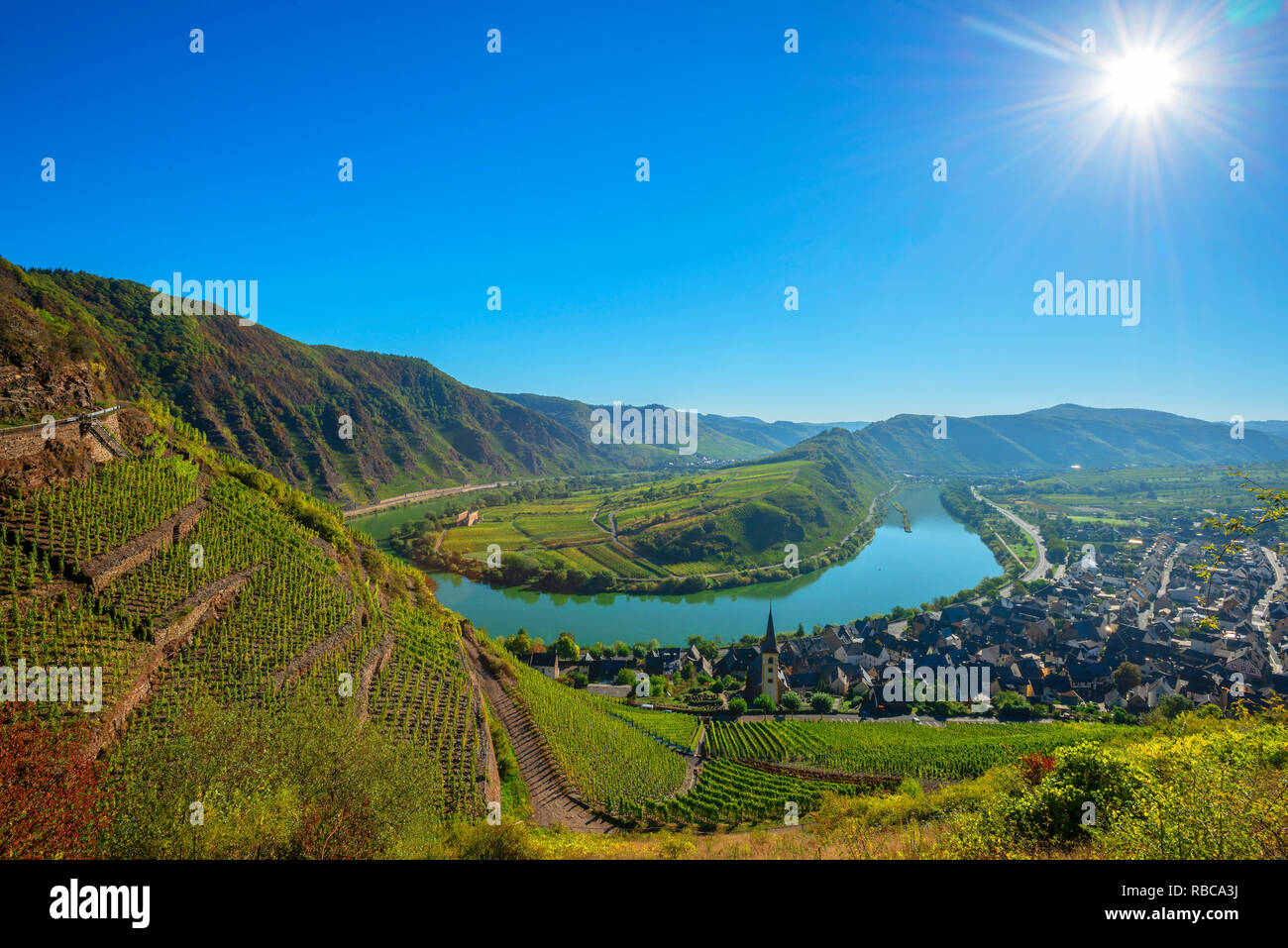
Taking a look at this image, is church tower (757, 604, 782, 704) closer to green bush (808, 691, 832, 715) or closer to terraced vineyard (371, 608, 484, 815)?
green bush (808, 691, 832, 715)

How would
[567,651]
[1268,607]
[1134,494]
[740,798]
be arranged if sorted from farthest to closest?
[1134,494] < [1268,607] < [567,651] < [740,798]

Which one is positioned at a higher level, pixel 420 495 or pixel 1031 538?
pixel 420 495

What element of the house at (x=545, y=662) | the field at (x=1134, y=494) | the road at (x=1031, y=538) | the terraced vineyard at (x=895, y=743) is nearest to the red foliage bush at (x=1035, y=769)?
the terraced vineyard at (x=895, y=743)

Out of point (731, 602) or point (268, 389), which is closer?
point (731, 602)

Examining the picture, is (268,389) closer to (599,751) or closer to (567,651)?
(567,651)

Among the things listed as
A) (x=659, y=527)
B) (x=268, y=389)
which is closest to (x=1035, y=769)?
(x=659, y=527)
